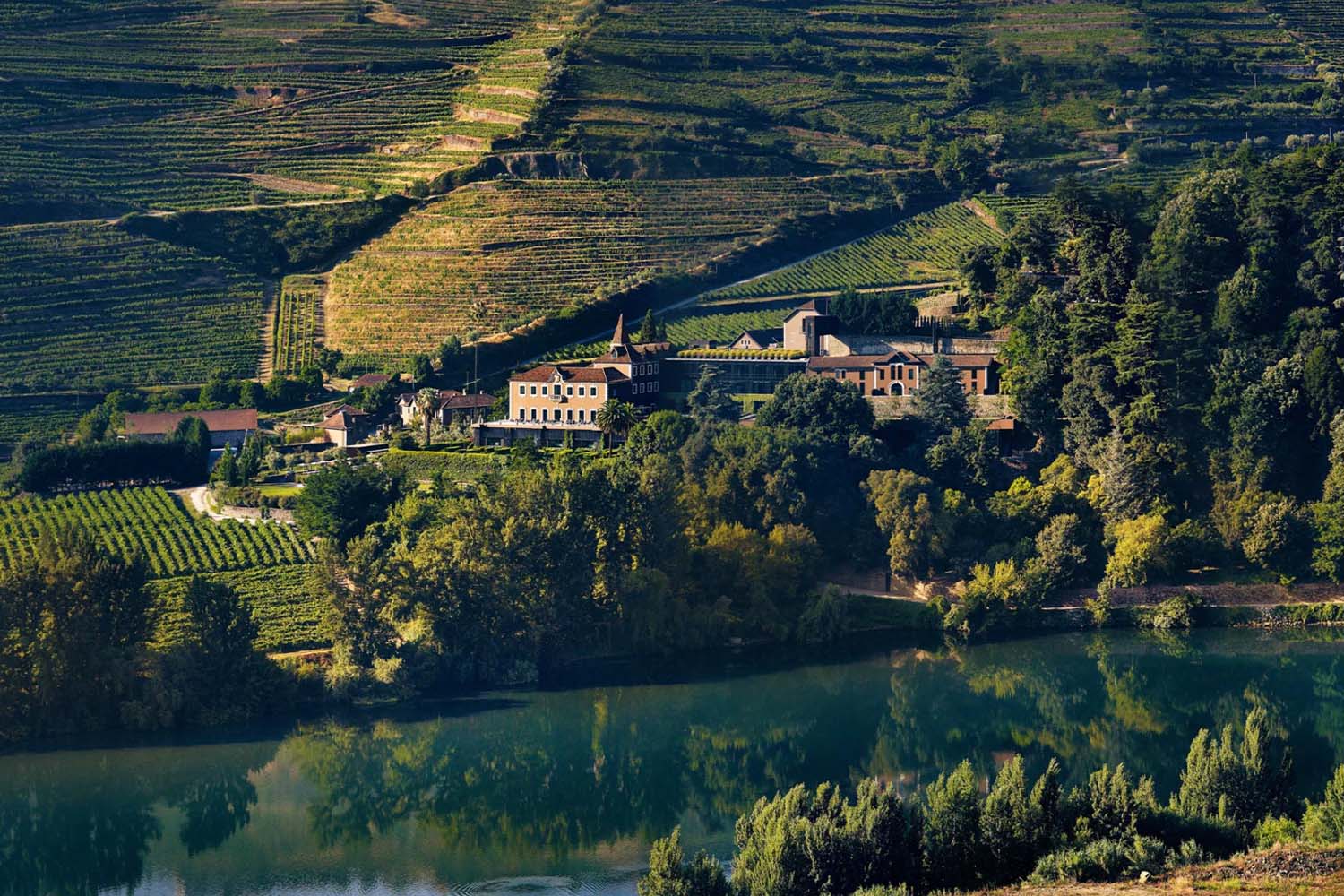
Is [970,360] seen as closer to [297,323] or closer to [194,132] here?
[297,323]

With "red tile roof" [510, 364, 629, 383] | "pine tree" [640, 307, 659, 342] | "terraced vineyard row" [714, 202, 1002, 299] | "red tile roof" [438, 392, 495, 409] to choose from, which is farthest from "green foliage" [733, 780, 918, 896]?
"terraced vineyard row" [714, 202, 1002, 299]

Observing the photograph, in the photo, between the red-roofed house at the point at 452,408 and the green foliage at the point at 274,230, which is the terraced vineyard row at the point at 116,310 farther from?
the red-roofed house at the point at 452,408

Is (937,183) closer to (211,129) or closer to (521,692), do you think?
(211,129)

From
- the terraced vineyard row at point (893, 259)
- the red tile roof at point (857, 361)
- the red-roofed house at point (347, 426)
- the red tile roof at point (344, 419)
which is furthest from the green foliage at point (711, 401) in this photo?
the terraced vineyard row at point (893, 259)

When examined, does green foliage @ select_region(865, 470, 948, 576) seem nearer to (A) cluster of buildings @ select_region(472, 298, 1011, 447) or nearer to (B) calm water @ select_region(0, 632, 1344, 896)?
(B) calm water @ select_region(0, 632, 1344, 896)

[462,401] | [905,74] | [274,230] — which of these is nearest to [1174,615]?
[462,401]


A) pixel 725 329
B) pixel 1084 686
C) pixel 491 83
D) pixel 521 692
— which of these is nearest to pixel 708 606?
pixel 521 692
